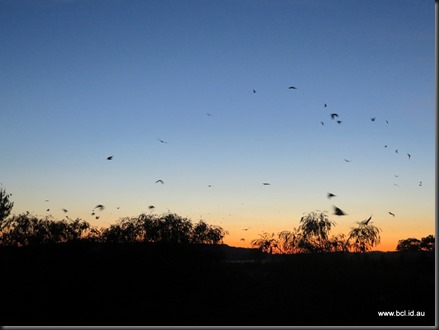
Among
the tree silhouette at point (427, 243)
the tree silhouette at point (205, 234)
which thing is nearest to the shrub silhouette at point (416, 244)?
the tree silhouette at point (427, 243)

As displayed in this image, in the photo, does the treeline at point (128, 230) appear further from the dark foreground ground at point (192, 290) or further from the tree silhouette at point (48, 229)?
the dark foreground ground at point (192, 290)

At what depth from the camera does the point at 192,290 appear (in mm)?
23391

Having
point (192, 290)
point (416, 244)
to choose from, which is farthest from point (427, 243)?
point (192, 290)

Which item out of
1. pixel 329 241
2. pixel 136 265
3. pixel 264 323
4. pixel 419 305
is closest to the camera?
pixel 264 323

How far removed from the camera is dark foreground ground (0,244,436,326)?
61.4 feet

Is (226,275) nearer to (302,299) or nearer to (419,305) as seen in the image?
(302,299)

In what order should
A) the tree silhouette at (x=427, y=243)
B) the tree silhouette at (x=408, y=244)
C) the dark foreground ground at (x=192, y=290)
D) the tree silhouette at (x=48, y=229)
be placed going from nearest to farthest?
the dark foreground ground at (x=192, y=290)
the tree silhouette at (x=48, y=229)
the tree silhouette at (x=427, y=243)
the tree silhouette at (x=408, y=244)

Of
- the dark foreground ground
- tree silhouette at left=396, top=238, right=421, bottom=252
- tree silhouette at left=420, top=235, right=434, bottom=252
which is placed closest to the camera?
the dark foreground ground

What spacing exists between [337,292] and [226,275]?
21.1 feet

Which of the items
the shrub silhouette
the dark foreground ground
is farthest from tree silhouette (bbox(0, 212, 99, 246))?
the shrub silhouette

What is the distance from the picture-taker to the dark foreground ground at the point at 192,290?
18.7 metres

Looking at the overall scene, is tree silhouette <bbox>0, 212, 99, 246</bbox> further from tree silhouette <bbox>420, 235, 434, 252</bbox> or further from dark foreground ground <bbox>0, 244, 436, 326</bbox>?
tree silhouette <bbox>420, 235, 434, 252</bbox>

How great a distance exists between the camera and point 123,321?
1806 centimetres

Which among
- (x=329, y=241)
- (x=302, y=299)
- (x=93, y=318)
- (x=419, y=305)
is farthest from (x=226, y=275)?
(x=329, y=241)
